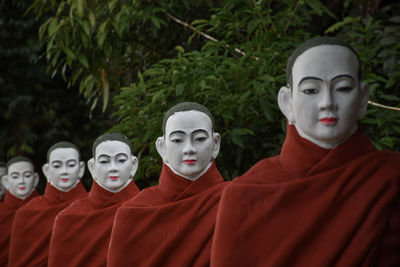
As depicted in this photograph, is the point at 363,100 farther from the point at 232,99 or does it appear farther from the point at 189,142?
the point at 232,99

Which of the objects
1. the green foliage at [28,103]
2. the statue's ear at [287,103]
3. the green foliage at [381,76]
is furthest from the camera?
the green foliage at [28,103]

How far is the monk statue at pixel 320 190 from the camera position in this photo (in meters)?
1.91

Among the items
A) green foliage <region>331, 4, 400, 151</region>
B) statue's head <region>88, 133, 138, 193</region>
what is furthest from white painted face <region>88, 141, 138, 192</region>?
green foliage <region>331, 4, 400, 151</region>

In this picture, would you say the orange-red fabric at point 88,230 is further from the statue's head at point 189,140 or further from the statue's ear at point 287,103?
the statue's ear at point 287,103

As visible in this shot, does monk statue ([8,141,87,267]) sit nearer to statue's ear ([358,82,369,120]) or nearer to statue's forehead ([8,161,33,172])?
statue's forehead ([8,161,33,172])

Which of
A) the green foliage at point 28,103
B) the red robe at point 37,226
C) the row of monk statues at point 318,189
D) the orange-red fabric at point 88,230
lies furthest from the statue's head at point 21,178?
the row of monk statues at point 318,189

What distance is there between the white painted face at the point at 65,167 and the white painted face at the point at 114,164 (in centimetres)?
82

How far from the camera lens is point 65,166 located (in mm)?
4340

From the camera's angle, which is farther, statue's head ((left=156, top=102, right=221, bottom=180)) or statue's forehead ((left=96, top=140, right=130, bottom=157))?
statue's forehead ((left=96, top=140, right=130, bottom=157))

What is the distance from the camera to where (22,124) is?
7617 millimetres

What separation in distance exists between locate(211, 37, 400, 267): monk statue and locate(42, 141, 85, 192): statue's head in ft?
8.09

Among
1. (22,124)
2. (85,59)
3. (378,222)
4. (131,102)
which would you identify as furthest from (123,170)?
(22,124)

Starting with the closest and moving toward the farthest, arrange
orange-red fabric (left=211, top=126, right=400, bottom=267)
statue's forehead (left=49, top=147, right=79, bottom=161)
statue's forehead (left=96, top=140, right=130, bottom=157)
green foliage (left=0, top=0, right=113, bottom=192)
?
orange-red fabric (left=211, top=126, right=400, bottom=267) < statue's forehead (left=96, top=140, right=130, bottom=157) < statue's forehead (left=49, top=147, right=79, bottom=161) < green foliage (left=0, top=0, right=113, bottom=192)

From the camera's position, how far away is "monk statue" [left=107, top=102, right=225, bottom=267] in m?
2.69
